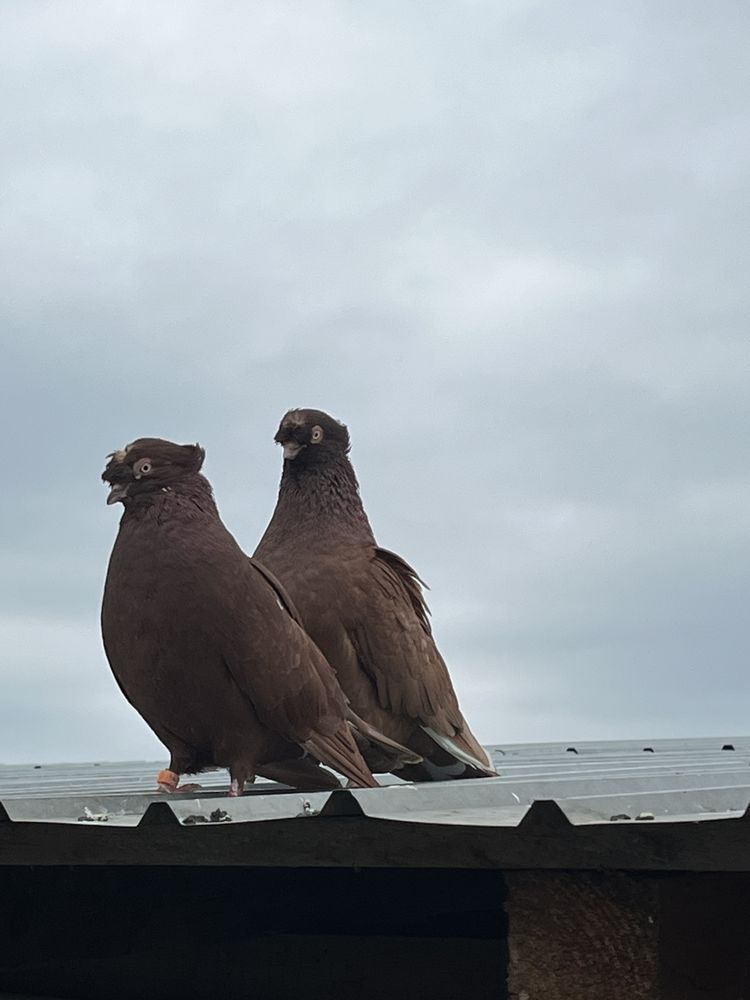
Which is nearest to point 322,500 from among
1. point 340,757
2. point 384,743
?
point 384,743

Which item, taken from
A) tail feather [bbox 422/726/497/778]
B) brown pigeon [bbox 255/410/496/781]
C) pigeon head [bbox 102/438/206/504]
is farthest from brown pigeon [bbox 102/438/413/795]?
tail feather [bbox 422/726/497/778]

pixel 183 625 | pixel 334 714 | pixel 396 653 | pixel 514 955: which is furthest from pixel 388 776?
pixel 514 955

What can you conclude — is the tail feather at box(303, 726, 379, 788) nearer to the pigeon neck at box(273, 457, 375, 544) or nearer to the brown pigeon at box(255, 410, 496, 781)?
the brown pigeon at box(255, 410, 496, 781)

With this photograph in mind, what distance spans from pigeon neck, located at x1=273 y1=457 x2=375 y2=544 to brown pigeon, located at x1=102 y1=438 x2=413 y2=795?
907mm

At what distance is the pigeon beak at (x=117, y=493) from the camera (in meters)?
4.33

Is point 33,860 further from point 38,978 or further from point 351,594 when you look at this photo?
point 351,594

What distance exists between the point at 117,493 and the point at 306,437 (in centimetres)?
116

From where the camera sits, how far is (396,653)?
5270 mm

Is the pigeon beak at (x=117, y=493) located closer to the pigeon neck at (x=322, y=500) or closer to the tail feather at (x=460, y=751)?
the pigeon neck at (x=322, y=500)

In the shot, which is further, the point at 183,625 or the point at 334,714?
the point at 334,714

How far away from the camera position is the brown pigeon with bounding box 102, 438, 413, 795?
4105 mm

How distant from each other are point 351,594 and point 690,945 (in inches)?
98.4

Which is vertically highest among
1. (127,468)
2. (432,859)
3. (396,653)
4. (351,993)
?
(127,468)

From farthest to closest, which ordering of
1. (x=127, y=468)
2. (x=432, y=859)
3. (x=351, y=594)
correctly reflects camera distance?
(x=351, y=594) → (x=127, y=468) → (x=432, y=859)
